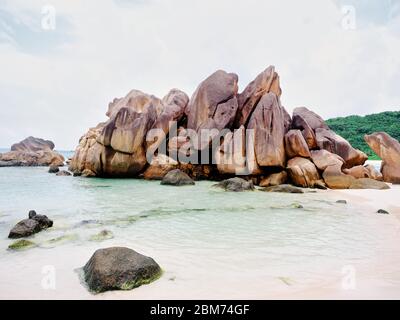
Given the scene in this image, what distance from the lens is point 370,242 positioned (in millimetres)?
5789

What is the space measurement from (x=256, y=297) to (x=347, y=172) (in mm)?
16209

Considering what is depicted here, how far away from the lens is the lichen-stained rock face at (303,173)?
16078mm

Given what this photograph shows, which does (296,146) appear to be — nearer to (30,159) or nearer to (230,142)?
(230,142)

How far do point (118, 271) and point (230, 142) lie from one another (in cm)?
1454

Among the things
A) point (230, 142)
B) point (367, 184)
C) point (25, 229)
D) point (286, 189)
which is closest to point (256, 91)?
point (230, 142)

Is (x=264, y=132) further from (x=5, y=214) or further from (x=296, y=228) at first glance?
(x=5, y=214)

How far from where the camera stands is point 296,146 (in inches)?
671

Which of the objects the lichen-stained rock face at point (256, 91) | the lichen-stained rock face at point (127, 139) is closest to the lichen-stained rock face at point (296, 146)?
the lichen-stained rock face at point (256, 91)

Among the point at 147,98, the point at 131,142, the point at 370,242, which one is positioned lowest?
the point at 370,242

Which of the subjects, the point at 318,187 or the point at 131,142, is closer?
the point at 318,187

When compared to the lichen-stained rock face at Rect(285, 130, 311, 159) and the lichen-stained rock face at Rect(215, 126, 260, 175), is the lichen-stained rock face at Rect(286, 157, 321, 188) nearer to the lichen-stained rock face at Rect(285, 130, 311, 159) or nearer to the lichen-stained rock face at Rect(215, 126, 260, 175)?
the lichen-stained rock face at Rect(285, 130, 311, 159)

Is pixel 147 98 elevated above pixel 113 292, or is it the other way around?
pixel 147 98

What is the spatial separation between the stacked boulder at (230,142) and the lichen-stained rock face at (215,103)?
7 centimetres

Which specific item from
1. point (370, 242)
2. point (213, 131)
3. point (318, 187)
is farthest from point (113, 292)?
point (213, 131)
